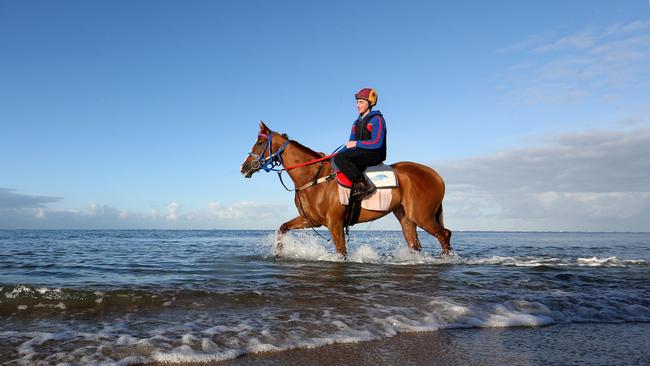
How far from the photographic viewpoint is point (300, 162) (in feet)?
31.3

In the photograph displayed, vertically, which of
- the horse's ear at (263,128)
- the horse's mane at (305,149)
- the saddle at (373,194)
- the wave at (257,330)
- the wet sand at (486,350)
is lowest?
the wet sand at (486,350)

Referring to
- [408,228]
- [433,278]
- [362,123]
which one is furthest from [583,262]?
[362,123]

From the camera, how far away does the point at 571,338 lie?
3.90 m

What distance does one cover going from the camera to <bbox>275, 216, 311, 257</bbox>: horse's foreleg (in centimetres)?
958

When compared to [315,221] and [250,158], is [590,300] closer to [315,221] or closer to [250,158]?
[315,221]

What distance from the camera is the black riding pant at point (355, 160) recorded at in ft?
28.8

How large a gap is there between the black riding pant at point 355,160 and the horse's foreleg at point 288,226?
63.3 inches

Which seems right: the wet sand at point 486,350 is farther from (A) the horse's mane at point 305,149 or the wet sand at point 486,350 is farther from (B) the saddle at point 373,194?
(A) the horse's mane at point 305,149

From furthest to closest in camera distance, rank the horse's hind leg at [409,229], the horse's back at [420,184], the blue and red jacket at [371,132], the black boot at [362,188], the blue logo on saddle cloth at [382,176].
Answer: the horse's hind leg at [409,229]
the horse's back at [420,184]
the blue logo on saddle cloth at [382,176]
the black boot at [362,188]
the blue and red jacket at [371,132]

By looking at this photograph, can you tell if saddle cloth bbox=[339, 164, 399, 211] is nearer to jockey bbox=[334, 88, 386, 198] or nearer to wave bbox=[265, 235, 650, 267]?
jockey bbox=[334, 88, 386, 198]

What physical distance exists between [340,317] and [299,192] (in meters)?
5.20

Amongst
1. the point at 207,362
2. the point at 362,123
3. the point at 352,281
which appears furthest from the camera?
the point at 362,123

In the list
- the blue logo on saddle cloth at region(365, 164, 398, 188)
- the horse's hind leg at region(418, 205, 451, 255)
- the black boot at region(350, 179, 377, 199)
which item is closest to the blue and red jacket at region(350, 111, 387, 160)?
the blue logo on saddle cloth at region(365, 164, 398, 188)

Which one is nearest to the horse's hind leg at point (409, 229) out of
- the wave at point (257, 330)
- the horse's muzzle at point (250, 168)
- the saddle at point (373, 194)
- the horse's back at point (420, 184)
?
the horse's back at point (420, 184)
